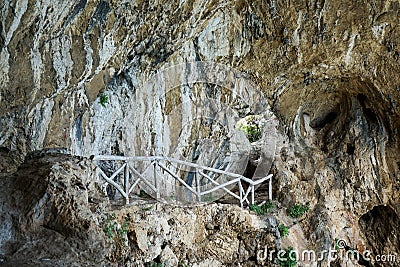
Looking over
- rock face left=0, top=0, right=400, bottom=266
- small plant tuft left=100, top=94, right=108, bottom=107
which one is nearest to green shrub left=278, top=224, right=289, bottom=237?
rock face left=0, top=0, right=400, bottom=266

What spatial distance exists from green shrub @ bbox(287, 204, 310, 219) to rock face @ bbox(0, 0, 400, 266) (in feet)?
0.69

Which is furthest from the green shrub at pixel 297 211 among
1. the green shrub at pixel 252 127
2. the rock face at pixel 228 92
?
the green shrub at pixel 252 127

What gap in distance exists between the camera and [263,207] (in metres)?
7.31

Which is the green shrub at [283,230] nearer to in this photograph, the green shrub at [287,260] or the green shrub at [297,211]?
the green shrub at [287,260]

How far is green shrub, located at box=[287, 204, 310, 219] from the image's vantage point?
775 centimetres

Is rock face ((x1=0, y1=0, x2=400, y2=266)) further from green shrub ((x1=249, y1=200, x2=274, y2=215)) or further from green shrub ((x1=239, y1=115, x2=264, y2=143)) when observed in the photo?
green shrub ((x1=239, y1=115, x2=264, y2=143))

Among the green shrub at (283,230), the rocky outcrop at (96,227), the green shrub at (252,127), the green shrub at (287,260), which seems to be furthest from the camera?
the green shrub at (252,127)

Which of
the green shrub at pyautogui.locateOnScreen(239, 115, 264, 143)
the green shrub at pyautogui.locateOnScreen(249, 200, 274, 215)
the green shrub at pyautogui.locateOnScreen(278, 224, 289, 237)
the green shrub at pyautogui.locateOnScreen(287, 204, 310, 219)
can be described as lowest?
the green shrub at pyautogui.locateOnScreen(278, 224, 289, 237)

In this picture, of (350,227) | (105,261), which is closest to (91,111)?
(105,261)

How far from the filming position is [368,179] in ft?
29.4

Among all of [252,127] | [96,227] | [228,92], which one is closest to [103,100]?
[228,92]

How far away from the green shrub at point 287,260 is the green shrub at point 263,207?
0.79 metres

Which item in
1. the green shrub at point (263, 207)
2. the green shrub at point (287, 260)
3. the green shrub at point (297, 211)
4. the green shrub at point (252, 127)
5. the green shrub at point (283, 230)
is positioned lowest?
the green shrub at point (287, 260)

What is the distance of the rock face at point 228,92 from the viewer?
183 inches
